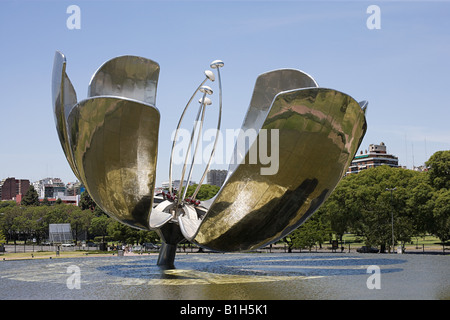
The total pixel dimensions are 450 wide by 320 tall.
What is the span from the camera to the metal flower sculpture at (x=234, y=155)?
1340cm

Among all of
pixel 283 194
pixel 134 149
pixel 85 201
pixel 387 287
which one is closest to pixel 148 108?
pixel 134 149

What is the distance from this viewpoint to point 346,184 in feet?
171

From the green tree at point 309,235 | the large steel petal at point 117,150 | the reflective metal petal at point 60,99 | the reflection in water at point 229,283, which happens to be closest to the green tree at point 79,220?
the green tree at point 309,235

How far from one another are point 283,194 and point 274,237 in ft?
7.78

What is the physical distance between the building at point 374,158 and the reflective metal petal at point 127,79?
119 metres

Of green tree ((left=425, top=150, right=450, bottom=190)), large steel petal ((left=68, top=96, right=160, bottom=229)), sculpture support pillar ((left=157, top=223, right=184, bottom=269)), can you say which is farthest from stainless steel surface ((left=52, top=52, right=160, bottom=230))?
A: green tree ((left=425, top=150, right=450, bottom=190))

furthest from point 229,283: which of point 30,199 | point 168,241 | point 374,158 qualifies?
point 374,158

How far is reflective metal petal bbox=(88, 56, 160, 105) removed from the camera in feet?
53.5

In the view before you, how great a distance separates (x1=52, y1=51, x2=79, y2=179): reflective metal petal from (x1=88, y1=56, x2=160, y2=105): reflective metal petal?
964mm

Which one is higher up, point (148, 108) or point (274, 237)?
point (148, 108)

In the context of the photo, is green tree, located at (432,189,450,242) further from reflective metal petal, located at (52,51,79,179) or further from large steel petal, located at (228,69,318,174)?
reflective metal petal, located at (52,51,79,179)

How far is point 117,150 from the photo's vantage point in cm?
1394

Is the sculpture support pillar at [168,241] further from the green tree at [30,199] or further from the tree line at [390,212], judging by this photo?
the green tree at [30,199]
